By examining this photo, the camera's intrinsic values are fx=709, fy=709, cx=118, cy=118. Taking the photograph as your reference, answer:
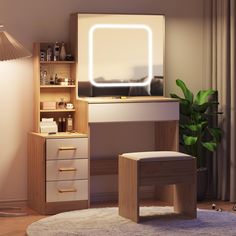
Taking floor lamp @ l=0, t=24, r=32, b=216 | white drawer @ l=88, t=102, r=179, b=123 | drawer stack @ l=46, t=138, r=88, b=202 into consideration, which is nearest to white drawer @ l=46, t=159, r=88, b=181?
drawer stack @ l=46, t=138, r=88, b=202

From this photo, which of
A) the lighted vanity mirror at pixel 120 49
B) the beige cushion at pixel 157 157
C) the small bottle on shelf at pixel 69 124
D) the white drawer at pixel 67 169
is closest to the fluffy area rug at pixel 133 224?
the white drawer at pixel 67 169

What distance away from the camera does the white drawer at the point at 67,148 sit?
592cm

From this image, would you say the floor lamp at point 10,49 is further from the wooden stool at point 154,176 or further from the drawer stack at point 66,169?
the wooden stool at point 154,176

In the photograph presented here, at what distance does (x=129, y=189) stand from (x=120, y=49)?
1537 mm

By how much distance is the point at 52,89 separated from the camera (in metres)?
6.36

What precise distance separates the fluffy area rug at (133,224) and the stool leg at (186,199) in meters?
0.07

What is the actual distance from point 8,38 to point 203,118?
1.99 m

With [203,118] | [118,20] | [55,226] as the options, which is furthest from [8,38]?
[203,118]

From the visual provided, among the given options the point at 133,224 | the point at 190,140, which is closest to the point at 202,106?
the point at 190,140

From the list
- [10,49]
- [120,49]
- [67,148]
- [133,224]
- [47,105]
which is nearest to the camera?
[133,224]

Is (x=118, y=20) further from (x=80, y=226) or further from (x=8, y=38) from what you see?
(x=80, y=226)

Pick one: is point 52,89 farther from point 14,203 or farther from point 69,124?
point 14,203

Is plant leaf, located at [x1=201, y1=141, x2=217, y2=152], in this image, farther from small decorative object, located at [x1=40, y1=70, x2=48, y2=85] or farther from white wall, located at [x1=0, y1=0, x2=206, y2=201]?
small decorative object, located at [x1=40, y1=70, x2=48, y2=85]

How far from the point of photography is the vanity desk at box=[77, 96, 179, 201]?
6.06m
